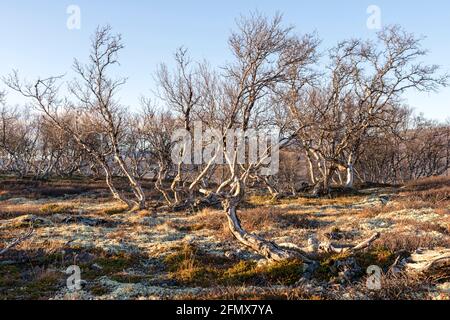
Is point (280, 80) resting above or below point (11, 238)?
above

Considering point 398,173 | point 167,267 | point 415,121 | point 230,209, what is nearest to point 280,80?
point 230,209

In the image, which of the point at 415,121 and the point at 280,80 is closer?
the point at 280,80

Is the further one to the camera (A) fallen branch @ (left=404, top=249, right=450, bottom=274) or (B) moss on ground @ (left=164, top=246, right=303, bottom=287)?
(B) moss on ground @ (left=164, top=246, right=303, bottom=287)

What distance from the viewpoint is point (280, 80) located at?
19812 millimetres

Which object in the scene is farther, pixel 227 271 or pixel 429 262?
pixel 227 271

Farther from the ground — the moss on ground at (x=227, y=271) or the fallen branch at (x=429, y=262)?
the fallen branch at (x=429, y=262)

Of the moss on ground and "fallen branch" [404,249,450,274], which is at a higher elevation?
"fallen branch" [404,249,450,274]

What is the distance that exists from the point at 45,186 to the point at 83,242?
3094 centimetres

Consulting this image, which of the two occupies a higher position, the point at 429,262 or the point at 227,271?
the point at 429,262

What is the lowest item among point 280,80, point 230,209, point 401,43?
point 230,209

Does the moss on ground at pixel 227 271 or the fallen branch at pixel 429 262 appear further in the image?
the moss on ground at pixel 227 271
